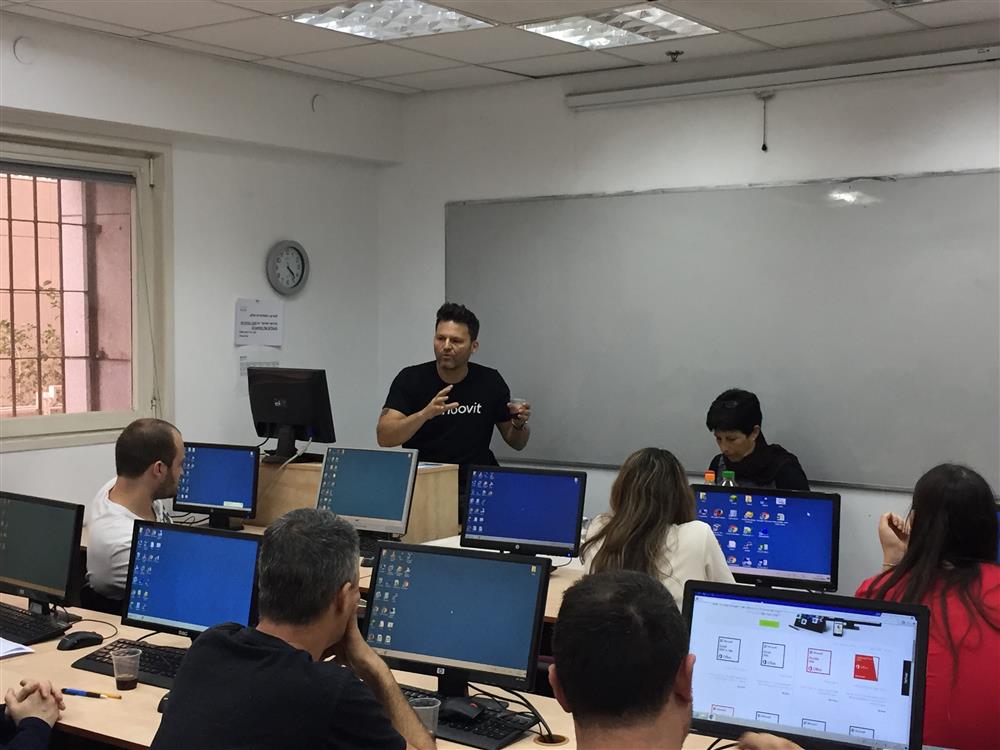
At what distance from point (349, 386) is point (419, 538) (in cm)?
219

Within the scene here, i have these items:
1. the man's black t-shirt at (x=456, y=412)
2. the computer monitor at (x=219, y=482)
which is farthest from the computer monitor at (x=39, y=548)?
the man's black t-shirt at (x=456, y=412)

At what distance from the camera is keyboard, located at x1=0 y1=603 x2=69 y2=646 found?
3571 millimetres

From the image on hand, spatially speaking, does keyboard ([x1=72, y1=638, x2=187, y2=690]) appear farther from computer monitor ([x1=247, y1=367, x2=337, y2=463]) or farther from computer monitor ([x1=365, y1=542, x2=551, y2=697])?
computer monitor ([x1=247, y1=367, x2=337, y2=463])

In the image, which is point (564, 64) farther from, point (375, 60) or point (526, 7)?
point (526, 7)

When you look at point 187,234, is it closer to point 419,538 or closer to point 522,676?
point 419,538

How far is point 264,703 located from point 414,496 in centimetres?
268

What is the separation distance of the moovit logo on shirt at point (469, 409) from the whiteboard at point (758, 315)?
100 cm

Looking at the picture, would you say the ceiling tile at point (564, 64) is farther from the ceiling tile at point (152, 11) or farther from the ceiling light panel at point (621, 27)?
the ceiling tile at point (152, 11)

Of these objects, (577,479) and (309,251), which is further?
(309,251)

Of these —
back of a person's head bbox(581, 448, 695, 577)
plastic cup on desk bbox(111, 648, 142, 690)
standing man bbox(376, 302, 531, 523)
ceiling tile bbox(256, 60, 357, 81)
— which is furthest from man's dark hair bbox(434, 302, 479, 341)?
plastic cup on desk bbox(111, 648, 142, 690)

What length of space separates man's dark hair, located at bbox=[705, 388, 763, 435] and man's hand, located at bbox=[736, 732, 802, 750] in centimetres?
300

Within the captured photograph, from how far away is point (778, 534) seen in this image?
399cm

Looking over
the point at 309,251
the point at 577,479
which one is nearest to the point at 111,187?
the point at 309,251

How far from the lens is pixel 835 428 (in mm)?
5434
